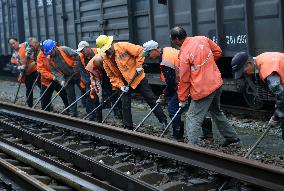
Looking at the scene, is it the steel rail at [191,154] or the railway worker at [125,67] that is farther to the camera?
the railway worker at [125,67]

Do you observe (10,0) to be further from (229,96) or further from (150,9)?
(229,96)

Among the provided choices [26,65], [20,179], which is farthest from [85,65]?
[20,179]

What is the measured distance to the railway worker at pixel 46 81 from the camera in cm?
1032

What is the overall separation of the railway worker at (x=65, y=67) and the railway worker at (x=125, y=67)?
178cm

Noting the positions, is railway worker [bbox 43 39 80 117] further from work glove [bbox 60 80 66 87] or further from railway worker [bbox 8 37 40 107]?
railway worker [bbox 8 37 40 107]

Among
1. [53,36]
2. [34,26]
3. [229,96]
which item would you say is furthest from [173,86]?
[34,26]

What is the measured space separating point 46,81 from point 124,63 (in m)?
3.26

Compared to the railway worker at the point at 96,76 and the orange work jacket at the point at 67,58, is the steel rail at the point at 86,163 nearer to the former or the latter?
the railway worker at the point at 96,76

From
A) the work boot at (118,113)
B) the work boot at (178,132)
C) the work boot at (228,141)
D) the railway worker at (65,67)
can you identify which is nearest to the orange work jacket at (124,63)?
the work boot at (178,132)

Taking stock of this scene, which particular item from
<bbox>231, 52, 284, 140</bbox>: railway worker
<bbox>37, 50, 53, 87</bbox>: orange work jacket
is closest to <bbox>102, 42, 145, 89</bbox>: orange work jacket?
<bbox>37, 50, 53, 87</bbox>: orange work jacket

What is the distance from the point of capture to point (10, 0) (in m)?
18.2

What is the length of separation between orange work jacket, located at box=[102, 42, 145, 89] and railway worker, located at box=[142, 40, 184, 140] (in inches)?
23.9

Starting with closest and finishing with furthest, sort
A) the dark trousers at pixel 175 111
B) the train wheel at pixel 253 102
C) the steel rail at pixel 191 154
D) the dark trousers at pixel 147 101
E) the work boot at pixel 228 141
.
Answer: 1. the steel rail at pixel 191 154
2. the work boot at pixel 228 141
3. the dark trousers at pixel 175 111
4. the dark trousers at pixel 147 101
5. the train wheel at pixel 253 102

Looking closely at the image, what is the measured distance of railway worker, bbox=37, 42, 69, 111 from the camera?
406 inches
